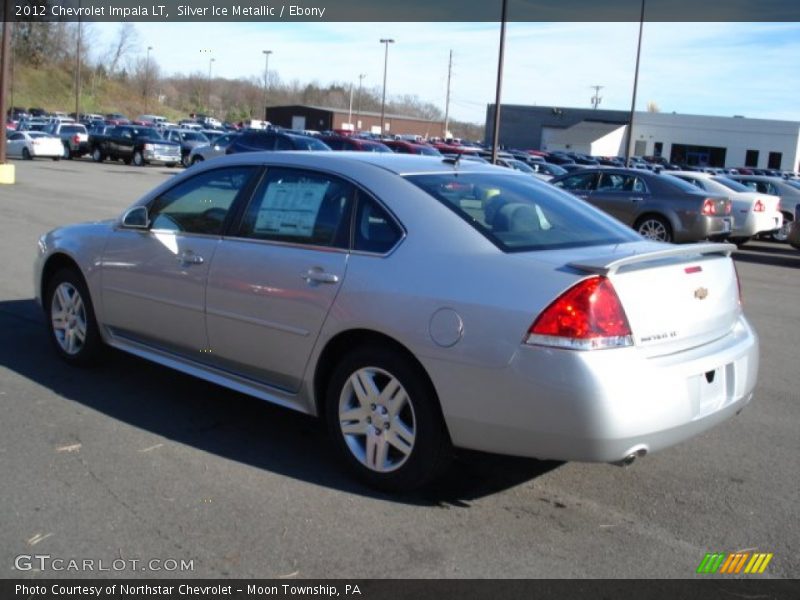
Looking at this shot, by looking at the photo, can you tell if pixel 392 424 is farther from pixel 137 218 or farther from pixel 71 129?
pixel 71 129

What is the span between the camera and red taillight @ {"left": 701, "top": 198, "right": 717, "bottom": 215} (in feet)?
50.0

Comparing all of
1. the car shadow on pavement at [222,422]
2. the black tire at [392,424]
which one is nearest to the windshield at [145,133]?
the car shadow on pavement at [222,422]

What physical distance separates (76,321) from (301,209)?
90.5 inches

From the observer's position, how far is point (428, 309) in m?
3.90

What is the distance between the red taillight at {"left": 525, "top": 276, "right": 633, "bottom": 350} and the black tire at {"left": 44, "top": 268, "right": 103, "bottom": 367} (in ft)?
11.5

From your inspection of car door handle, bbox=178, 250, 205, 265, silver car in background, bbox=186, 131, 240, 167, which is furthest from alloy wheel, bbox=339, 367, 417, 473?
silver car in background, bbox=186, 131, 240, 167

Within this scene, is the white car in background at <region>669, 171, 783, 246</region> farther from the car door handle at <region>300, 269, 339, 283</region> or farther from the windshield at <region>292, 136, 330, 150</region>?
the car door handle at <region>300, 269, 339, 283</region>

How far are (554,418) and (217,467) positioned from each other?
1.87 m

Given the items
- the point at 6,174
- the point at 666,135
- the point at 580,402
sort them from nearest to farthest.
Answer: the point at 580,402 < the point at 6,174 < the point at 666,135

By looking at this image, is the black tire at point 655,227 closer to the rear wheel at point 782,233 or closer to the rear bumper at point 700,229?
the rear bumper at point 700,229

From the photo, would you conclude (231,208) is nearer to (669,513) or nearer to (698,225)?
(669,513)

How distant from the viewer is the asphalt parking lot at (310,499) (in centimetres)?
354

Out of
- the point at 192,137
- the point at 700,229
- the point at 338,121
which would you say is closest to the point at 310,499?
the point at 700,229

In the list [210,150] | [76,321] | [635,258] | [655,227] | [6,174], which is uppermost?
[210,150]
